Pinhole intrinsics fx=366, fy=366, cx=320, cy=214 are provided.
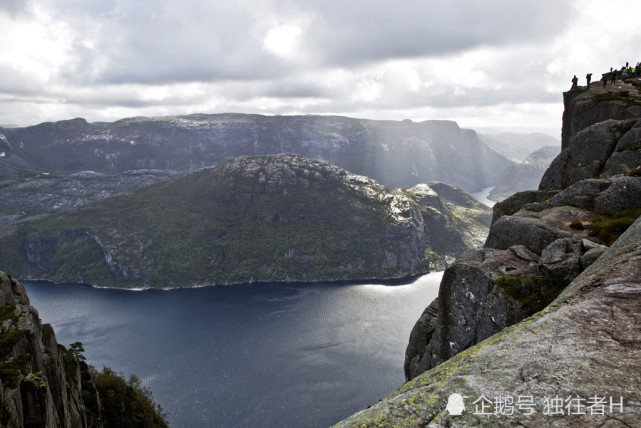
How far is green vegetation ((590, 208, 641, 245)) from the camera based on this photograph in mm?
24234

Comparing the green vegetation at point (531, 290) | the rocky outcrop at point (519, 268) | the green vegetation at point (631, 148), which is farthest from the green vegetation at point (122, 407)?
the green vegetation at point (631, 148)

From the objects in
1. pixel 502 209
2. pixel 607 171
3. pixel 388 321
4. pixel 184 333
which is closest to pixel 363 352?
pixel 388 321

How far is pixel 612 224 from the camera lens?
2514 centimetres

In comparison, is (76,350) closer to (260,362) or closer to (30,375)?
(30,375)

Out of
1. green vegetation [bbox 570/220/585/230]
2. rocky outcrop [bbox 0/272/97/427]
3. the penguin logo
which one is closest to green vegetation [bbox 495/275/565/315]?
green vegetation [bbox 570/220/585/230]

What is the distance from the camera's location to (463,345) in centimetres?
2527

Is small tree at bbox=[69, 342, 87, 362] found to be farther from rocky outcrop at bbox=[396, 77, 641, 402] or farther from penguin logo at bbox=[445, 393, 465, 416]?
penguin logo at bbox=[445, 393, 465, 416]

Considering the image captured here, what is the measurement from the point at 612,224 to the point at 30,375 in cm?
4473

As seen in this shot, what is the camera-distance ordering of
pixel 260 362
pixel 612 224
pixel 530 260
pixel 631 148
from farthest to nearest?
1. pixel 260 362
2. pixel 631 148
3. pixel 612 224
4. pixel 530 260

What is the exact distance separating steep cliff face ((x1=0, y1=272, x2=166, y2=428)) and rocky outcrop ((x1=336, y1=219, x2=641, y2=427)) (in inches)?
1141

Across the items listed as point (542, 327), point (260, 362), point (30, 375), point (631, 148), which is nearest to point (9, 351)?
point (30, 375)

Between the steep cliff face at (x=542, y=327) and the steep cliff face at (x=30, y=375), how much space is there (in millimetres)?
28983

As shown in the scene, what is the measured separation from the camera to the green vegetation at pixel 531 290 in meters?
19.9

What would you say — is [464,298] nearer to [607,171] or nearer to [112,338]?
[607,171]
